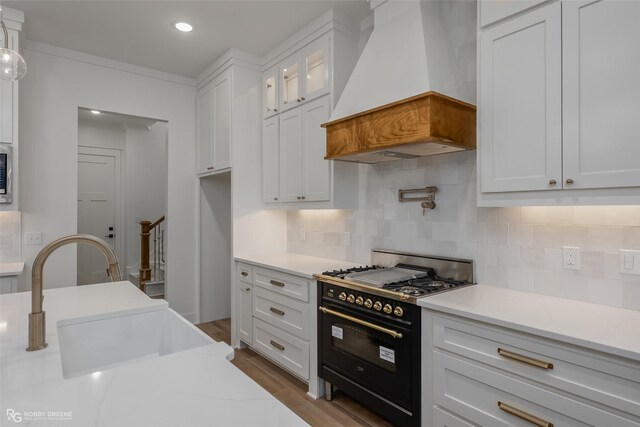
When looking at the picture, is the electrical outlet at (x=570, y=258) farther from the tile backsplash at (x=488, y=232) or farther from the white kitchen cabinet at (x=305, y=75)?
the white kitchen cabinet at (x=305, y=75)

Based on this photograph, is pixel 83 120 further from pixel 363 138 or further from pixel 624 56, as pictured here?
pixel 624 56

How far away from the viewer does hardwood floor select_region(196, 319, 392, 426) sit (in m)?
2.34

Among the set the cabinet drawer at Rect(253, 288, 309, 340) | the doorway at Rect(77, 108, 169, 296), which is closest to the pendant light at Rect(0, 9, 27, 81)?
the cabinet drawer at Rect(253, 288, 309, 340)

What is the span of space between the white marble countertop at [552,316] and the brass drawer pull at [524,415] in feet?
1.20

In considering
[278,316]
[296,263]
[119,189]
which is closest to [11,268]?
[278,316]

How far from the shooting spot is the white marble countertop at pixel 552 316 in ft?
4.41

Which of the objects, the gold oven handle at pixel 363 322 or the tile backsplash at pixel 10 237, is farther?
the tile backsplash at pixel 10 237

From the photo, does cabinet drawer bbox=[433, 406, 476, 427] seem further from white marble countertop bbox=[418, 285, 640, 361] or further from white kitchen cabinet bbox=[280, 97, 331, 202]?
white kitchen cabinet bbox=[280, 97, 331, 202]

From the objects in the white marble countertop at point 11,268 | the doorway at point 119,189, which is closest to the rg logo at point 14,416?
the white marble countertop at point 11,268

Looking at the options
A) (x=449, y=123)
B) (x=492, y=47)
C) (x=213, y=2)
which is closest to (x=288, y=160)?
(x=213, y=2)

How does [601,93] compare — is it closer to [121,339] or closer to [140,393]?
[140,393]

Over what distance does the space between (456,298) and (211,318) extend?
3.32m

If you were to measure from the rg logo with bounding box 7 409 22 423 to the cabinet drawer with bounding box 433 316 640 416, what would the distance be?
164 cm

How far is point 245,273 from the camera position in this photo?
343cm
